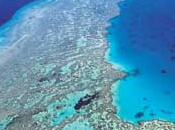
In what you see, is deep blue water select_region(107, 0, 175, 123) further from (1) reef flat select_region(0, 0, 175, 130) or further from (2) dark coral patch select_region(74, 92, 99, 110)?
(2) dark coral patch select_region(74, 92, 99, 110)

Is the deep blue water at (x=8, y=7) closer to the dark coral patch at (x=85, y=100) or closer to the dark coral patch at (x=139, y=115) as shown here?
the dark coral patch at (x=85, y=100)

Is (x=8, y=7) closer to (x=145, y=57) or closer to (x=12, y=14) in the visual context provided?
(x=12, y=14)

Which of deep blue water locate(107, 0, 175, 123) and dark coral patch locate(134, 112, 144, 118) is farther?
deep blue water locate(107, 0, 175, 123)

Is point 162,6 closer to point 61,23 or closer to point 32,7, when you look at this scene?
point 61,23

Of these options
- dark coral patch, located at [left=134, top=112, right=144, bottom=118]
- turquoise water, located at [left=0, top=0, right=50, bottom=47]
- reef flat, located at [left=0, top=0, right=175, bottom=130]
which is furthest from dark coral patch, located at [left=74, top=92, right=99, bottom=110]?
turquoise water, located at [left=0, top=0, right=50, bottom=47]

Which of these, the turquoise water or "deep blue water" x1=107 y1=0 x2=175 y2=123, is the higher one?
the turquoise water

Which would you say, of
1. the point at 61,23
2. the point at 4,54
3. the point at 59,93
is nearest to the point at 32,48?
the point at 4,54

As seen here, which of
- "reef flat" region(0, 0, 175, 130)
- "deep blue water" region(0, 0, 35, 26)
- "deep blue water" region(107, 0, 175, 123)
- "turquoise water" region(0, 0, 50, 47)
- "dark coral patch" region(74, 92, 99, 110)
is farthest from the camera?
"deep blue water" region(0, 0, 35, 26)

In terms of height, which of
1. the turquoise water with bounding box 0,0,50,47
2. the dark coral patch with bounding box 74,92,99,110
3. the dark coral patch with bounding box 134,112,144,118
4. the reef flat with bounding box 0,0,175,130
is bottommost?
the dark coral patch with bounding box 134,112,144,118
